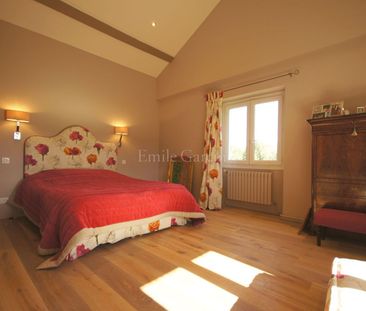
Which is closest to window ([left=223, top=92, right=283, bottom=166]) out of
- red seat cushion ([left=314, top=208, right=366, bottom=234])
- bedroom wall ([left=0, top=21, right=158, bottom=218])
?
red seat cushion ([left=314, top=208, right=366, bottom=234])

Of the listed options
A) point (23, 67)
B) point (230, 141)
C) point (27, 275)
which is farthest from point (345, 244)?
point (23, 67)

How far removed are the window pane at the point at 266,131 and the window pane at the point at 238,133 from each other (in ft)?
0.72

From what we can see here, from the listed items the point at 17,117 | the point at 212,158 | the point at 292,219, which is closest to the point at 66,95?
the point at 17,117

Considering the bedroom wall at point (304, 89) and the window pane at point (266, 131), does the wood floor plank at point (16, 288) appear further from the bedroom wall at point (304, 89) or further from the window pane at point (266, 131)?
the window pane at point (266, 131)

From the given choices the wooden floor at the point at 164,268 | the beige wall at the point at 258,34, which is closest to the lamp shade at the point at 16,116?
the wooden floor at the point at 164,268

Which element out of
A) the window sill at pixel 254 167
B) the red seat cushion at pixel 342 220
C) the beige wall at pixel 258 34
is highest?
the beige wall at pixel 258 34

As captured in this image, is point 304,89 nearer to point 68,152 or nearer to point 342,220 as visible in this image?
point 342,220

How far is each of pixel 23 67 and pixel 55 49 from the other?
62 centimetres

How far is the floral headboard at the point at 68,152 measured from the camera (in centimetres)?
334

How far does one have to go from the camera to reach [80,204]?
1990 mm

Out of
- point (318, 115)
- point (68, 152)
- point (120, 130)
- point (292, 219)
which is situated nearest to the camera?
point (318, 115)

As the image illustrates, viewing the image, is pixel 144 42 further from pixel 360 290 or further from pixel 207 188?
pixel 360 290

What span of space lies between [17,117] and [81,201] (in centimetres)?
207

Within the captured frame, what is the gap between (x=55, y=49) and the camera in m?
3.62
